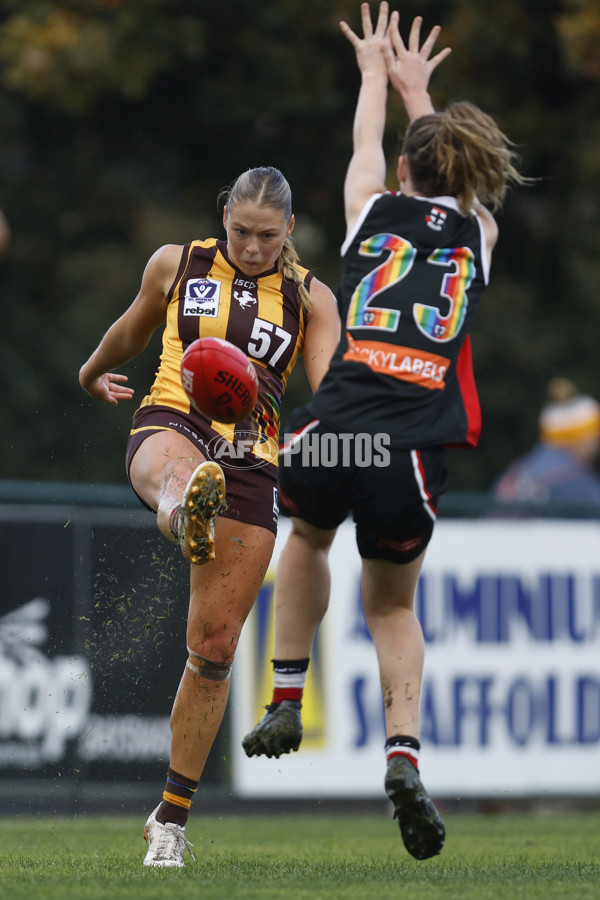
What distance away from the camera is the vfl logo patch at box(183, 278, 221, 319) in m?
5.39

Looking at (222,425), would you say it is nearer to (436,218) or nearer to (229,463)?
(229,463)

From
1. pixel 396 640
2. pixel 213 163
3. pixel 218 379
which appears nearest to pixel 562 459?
pixel 213 163

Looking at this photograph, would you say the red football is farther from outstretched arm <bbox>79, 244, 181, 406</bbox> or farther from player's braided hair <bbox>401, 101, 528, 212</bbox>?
player's braided hair <bbox>401, 101, 528, 212</bbox>

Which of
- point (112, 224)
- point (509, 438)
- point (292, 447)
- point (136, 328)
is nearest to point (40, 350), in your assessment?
point (112, 224)

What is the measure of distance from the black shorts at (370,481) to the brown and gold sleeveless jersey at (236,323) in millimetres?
547

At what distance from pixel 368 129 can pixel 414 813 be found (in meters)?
2.26

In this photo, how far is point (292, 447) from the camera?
489 centimetres

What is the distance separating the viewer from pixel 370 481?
479 centimetres

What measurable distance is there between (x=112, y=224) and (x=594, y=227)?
14.8ft

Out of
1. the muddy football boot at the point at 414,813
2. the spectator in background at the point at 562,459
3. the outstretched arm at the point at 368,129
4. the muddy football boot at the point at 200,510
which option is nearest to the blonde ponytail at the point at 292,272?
the outstretched arm at the point at 368,129

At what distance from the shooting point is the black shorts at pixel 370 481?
4762 mm

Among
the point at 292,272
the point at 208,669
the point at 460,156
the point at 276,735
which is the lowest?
the point at 276,735

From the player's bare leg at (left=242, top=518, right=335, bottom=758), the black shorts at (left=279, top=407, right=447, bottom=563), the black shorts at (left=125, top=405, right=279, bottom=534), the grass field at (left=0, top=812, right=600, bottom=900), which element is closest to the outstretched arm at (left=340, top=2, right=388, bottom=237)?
the black shorts at (left=279, top=407, right=447, bottom=563)

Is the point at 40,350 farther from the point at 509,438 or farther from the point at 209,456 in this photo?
the point at 209,456
